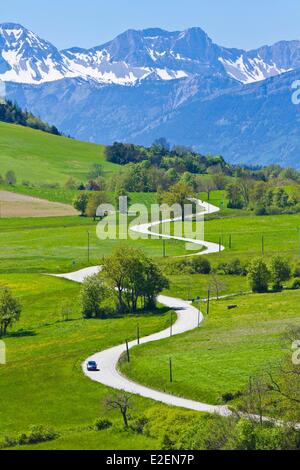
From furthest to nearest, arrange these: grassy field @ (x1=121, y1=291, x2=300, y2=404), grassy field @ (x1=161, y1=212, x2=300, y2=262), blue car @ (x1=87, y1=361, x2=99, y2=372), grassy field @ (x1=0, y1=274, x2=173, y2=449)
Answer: grassy field @ (x1=161, y1=212, x2=300, y2=262) → blue car @ (x1=87, y1=361, x2=99, y2=372) → grassy field @ (x1=121, y1=291, x2=300, y2=404) → grassy field @ (x1=0, y1=274, x2=173, y2=449)

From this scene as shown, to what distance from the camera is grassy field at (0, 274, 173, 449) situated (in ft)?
234

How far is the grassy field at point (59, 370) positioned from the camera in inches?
2813

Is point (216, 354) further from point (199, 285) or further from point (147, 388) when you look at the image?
point (199, 285)

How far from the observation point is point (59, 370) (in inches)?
3556

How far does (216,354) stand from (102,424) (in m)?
21.3

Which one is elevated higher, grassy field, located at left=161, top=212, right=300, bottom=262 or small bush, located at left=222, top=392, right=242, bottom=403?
grassy field, located at left=161, top=212, right=300, bottom=262

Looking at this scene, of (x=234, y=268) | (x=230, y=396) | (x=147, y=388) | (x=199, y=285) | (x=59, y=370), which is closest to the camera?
(x=230, y=396)

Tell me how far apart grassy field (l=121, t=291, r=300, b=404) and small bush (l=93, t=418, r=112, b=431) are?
928 cm

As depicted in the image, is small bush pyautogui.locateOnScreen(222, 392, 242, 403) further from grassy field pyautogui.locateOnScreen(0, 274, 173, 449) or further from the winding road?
grassy field pyautogui.locateOnScreen(0, 274, 173, 449)

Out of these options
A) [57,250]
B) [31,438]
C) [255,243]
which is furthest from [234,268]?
[31,438]

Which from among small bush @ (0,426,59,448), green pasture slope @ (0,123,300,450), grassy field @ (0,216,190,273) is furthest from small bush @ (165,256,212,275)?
small bush @ (0,426,59,448)

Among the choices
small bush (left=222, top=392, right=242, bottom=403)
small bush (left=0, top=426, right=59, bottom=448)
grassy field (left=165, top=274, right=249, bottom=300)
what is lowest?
small bush (left=0, top=426, right=59, bottom=448)
